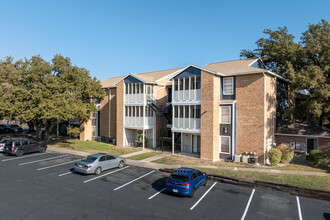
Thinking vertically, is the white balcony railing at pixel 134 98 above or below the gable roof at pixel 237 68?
below

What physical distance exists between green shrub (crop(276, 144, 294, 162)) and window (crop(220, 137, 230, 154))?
470 cm

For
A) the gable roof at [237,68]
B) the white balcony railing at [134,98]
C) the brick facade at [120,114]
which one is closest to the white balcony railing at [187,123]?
the gable roof at [237,68]

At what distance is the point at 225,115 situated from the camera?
22281 mm

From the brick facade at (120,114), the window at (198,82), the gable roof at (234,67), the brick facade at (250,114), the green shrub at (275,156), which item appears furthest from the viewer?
the brick facade at (120,114)

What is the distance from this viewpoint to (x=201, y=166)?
1922 cm

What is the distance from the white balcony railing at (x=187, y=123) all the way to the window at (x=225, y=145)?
2.75 metres

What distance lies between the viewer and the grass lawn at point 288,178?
14273 mm

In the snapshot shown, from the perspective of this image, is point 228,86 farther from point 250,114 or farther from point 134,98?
point 134,98

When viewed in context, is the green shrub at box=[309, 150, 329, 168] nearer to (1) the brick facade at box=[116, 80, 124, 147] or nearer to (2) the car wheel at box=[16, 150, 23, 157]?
(1) the brick facade at box=[116, 80, 124, 147]

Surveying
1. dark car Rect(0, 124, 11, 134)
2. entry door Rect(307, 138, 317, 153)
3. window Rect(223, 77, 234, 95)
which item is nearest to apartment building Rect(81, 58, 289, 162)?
window Rect(223, 77, 234, 95)

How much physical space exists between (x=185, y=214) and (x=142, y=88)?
19.3 metres

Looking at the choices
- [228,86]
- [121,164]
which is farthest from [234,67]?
[121,164]

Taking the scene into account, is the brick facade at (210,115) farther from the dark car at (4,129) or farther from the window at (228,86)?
the dark car at (4,129)

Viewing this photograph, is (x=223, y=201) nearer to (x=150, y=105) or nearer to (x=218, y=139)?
(x=218, y=139)
